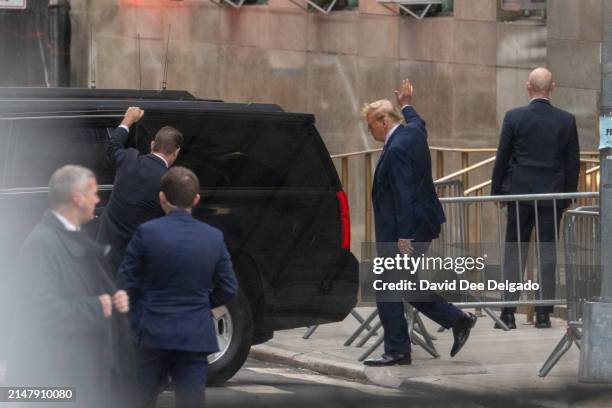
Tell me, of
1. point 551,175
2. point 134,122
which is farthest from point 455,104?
point 134,122

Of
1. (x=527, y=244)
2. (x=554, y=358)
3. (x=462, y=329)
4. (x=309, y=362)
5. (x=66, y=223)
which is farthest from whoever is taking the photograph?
(x=527, y=244)

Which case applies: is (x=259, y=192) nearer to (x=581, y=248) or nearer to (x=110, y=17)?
(x=581, y=248)

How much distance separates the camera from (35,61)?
954 inches

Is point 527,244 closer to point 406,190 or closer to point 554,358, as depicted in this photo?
point 406,190

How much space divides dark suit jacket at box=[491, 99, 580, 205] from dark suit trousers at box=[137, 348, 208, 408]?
5256mm

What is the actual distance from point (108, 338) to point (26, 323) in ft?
1.18

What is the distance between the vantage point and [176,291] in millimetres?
7004

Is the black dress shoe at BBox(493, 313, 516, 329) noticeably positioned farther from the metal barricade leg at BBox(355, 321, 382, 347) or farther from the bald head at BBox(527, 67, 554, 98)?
the bald head at BBox(527, 67, 554, 98)

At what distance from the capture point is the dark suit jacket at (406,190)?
33.6ft

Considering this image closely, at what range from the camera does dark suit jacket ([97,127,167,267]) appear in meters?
9.01

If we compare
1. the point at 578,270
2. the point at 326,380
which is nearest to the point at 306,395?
the point at 326,380

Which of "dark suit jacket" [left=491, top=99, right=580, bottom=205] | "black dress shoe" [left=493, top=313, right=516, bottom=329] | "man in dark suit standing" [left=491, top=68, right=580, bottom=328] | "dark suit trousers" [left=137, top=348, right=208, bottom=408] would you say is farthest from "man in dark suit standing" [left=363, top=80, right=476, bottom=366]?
"dark suit trousers" [left=137, top=348, right=208, bottom=408]

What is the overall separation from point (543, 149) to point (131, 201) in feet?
13.1

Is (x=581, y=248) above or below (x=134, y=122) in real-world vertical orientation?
below
